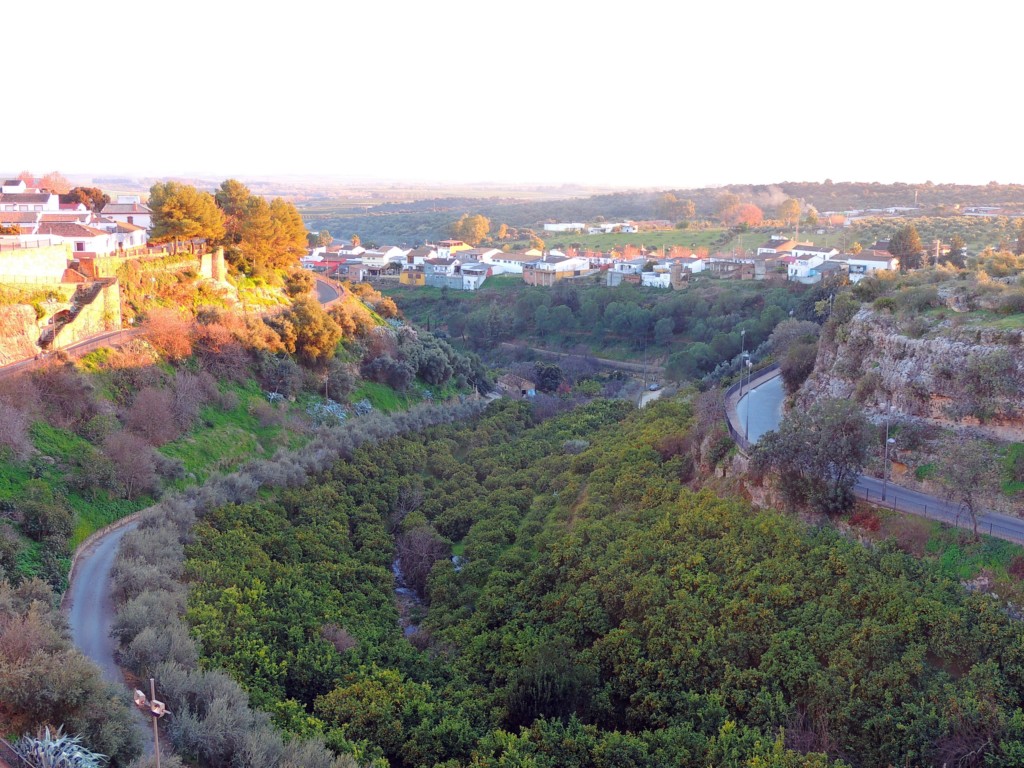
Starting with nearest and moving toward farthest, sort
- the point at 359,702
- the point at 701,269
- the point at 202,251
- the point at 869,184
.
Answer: the point at 359,702
the point at 202,251
the point at 701,269
the point at 869,184

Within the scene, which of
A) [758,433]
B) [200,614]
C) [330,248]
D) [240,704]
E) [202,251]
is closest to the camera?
[240,704]

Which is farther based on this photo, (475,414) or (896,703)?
(475,414)

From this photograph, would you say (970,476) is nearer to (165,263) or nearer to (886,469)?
(886,469)

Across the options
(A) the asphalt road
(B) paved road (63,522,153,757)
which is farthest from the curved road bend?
(A) the asphalt road

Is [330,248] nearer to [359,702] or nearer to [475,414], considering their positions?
[475,414]

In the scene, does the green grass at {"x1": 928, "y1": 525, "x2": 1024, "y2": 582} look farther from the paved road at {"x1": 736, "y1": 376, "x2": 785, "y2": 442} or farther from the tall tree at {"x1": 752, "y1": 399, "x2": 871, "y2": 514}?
the paved road at {"x1": 736, "y1": 376, "x2": 785, "y2": 442}

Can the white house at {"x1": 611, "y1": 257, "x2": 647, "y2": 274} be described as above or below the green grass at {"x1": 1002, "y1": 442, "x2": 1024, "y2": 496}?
above

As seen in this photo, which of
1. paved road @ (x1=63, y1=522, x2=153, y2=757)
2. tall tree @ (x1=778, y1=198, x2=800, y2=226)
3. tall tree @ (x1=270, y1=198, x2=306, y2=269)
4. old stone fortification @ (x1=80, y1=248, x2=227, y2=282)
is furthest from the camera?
tall tree @ (x1=778, y1=198, x2=800, y2=226)

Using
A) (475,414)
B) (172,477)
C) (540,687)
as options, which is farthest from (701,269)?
(540,687)
